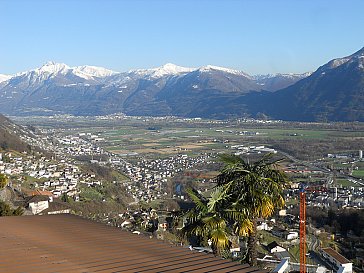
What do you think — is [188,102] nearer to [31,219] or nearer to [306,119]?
[306,119]

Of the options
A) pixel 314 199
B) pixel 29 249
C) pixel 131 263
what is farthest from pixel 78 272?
pixel 314 199

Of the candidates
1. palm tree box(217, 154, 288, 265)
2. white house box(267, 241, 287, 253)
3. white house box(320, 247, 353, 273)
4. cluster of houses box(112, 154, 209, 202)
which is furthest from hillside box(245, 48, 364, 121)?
palm tree box(217, 154, 288, 265)

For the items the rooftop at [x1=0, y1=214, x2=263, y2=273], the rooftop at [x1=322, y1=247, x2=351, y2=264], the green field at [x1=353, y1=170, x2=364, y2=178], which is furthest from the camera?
the green field at [x1=353, y1=170, x2=364, y2=178]

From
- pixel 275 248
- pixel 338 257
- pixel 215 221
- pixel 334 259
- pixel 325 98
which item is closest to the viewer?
pixel 215 221

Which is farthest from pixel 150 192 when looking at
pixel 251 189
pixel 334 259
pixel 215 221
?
pixel 215 221

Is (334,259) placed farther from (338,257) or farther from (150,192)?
(150,192)

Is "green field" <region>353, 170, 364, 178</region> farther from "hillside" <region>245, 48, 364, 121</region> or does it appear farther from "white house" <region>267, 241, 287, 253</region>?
"hillside" <region>245, 48, 364, 121</region>

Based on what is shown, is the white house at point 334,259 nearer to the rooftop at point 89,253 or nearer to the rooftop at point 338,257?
the rooftop at point 338,257
